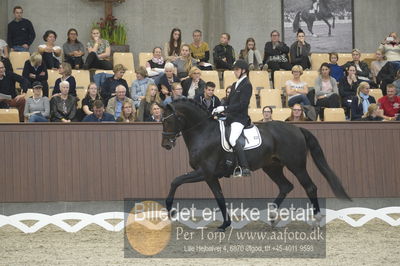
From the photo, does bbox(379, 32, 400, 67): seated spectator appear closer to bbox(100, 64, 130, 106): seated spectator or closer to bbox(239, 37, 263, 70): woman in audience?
bbox(239, 37, 263, 70): woman in audience

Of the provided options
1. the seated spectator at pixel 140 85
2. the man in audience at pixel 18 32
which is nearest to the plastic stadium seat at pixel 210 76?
the seated spectator at pixel 140 85

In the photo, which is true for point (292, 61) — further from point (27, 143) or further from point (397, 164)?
point (27, 143)

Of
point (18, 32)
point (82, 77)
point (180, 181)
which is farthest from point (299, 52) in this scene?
point (180, 181)

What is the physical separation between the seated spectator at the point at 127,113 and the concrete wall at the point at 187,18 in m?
5.62

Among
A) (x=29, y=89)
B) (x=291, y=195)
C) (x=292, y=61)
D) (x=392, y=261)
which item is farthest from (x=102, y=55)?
(x=392, y=261)

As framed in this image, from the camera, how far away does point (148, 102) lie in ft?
40.8

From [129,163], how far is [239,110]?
2.52 meters

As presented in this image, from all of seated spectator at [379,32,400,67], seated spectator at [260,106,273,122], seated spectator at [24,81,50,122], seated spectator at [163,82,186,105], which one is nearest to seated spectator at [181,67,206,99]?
seated spectator at [163,82,186,105]

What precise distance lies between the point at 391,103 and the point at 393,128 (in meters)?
1.48

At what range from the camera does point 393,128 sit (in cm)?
1209

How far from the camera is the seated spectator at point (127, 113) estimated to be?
12180 mm

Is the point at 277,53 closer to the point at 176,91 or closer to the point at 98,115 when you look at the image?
the point at 176,91

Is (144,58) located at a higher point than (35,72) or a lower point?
higher

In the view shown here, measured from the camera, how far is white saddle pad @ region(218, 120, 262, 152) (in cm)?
985
